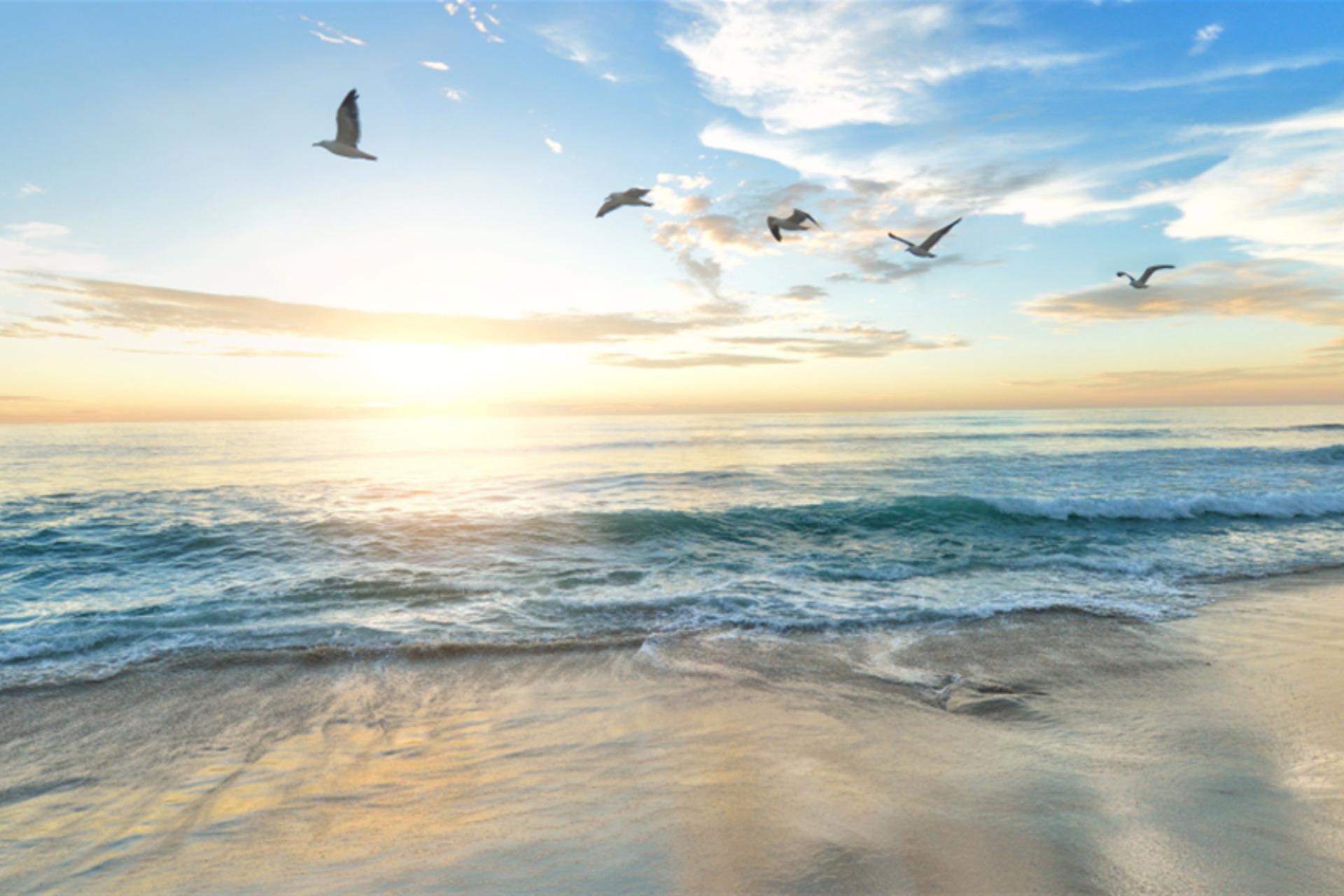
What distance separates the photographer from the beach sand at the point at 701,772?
11.5 feet

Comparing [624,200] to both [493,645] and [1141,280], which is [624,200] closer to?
[493,645]

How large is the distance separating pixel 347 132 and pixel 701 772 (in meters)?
9.18

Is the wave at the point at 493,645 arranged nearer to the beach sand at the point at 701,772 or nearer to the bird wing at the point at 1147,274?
the beach sand at the point at 701,772

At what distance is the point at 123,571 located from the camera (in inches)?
452

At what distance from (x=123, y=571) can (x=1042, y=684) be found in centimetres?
1469

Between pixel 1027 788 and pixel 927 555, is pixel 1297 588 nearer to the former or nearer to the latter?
pixel 927 555

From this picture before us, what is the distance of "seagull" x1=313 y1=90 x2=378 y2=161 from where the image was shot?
8.53 m

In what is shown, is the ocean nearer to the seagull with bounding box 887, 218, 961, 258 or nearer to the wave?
the wave

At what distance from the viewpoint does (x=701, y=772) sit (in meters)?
4.53

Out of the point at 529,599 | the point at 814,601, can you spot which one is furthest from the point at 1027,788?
the point at 529,599

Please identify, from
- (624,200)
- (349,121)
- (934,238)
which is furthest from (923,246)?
(349,121)

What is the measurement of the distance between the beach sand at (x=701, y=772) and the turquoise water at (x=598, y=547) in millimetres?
1295

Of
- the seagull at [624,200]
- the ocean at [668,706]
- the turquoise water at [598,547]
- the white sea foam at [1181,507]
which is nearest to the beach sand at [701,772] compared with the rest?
the ocean at [668,706]

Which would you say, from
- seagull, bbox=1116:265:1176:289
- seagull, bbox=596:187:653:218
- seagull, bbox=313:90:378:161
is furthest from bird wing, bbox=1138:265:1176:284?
seagull, bbox=313:90:378:161
